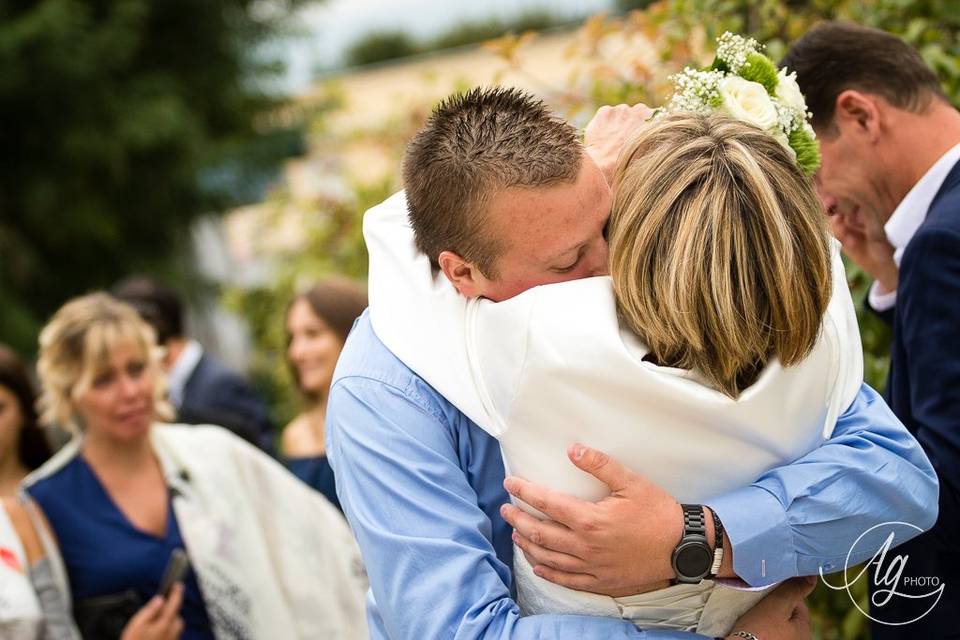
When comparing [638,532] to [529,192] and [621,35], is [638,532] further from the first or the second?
[621,35]

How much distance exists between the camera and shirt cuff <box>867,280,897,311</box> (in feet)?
8.82

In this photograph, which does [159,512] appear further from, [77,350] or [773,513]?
[773,513]

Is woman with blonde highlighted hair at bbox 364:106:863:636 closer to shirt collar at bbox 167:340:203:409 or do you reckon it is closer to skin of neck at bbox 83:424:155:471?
skin of neck at bbox 83:424:155:471

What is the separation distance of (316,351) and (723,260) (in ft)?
10.5

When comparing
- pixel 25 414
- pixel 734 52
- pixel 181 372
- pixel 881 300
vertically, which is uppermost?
pixel 734 52

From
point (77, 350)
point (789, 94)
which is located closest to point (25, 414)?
point (77, 350)

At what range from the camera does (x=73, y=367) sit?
3871mm

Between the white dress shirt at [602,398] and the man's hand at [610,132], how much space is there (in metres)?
0.33

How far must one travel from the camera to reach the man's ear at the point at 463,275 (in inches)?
73.8

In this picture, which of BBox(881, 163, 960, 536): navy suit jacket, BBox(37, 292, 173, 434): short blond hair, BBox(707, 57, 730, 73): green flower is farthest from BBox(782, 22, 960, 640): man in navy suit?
BBox(37, 292, 173, 434): short blond hair

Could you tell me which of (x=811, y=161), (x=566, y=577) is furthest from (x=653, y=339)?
(x=811, y=161)

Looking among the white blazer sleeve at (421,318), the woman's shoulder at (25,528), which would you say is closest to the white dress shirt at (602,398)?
the white blazer sleeve at (421,318)

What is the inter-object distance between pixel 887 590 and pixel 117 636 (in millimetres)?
2467

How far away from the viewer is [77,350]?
12.7 ft
